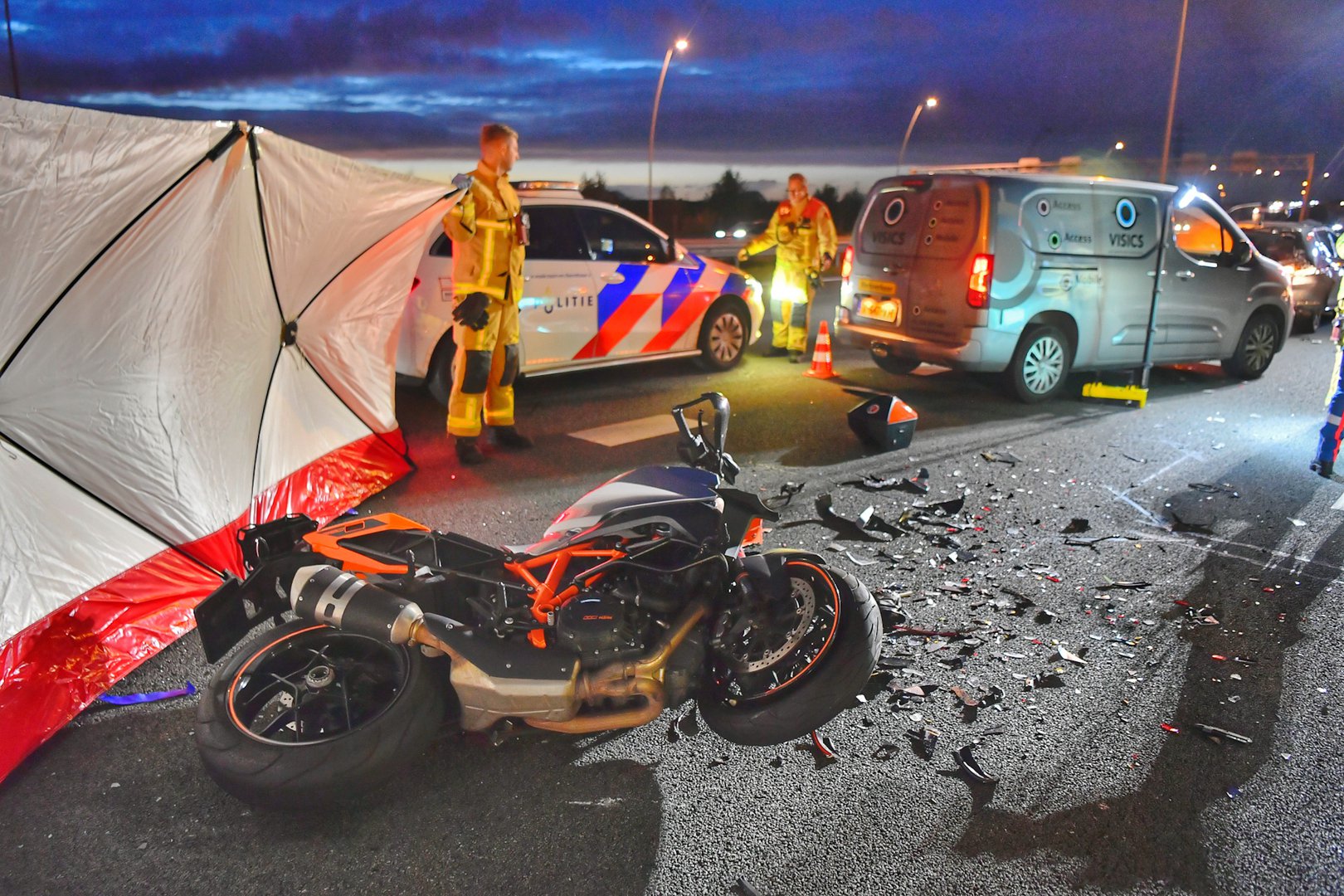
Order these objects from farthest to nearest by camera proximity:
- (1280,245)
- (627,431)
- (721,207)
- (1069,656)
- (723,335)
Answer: (721,207)
(1280,245)
(723,335)
(627,431)
(1069,656)

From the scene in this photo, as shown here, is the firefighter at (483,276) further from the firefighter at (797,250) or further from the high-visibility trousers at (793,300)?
the high-visibility trousers at (793,300)

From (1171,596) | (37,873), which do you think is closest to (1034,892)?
(1171,596)

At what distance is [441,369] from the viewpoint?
725 cm

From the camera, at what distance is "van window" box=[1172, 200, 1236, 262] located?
28.1 ft

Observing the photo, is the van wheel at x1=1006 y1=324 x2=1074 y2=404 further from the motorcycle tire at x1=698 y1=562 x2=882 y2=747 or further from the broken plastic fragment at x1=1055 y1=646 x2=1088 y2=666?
the motorcycle tire at x1=698 y1=562 x2=882 y2=747

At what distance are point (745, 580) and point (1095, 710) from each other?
4.72 feet

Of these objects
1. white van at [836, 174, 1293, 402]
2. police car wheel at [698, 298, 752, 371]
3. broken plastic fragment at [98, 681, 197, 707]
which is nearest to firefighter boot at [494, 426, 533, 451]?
police car wheel at [698, 298, 752, 371]

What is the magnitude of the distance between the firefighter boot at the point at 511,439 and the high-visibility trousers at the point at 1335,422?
5326 mm

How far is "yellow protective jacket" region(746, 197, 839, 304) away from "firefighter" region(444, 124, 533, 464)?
14.0 feet

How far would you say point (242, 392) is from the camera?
14.6ft

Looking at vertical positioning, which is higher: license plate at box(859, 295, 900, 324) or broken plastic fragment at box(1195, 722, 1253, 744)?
license plate at box(859, 295, 900, 324)

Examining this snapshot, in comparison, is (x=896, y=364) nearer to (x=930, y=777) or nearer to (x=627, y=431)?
(x=627, y=431)

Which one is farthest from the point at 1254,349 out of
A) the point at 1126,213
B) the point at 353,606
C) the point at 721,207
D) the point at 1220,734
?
the point at 721,207

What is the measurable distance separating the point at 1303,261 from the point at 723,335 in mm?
9158
